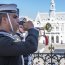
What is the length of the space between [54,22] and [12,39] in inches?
3032

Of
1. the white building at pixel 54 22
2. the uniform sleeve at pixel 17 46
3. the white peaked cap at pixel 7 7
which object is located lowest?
the white building at pixel 54 22

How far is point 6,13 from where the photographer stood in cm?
230

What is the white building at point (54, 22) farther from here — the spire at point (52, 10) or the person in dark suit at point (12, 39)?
the person in dark suit at point (12, 39)

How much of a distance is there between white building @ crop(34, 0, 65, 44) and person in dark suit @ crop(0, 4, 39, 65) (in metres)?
72.6

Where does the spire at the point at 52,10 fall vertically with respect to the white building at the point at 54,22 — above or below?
above

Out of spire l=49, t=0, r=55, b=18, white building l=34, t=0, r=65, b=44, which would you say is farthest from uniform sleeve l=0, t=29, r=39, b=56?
spire l=49, t=0, r=55, b=18

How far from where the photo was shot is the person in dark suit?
7.13 feet

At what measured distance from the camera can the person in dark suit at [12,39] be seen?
217 centimetres

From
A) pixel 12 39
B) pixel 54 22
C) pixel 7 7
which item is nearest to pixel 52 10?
pixel 54 22

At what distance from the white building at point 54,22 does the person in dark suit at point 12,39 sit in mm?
72609

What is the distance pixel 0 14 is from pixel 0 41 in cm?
22

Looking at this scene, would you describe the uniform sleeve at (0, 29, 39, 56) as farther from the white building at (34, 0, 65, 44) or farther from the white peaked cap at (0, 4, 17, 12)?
the white building at (34, 0, 65, 44)

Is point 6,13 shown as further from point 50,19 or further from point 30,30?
point 50,19

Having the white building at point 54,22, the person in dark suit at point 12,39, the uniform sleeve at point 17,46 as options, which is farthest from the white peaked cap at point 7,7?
the white building at point 54,22
